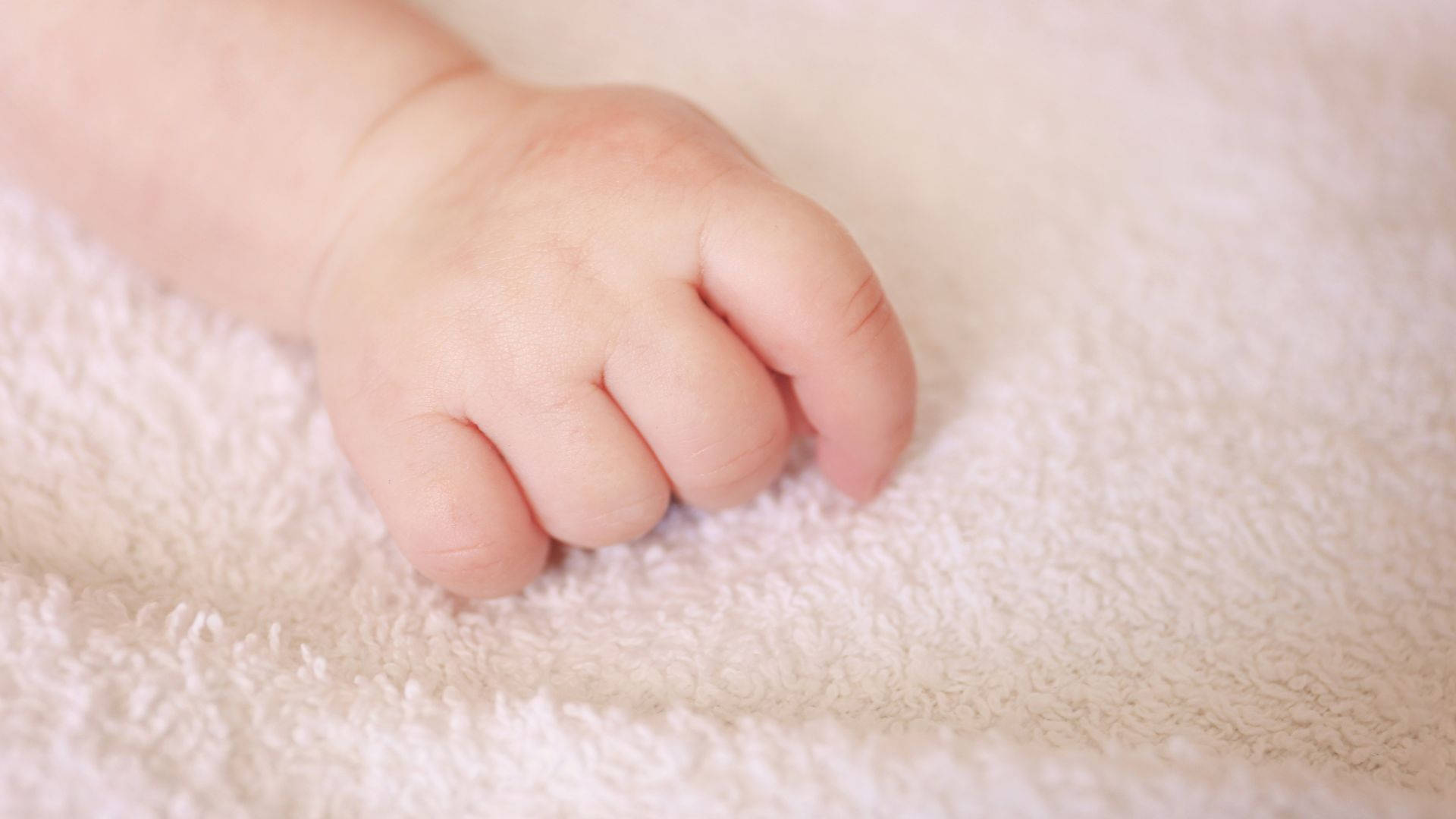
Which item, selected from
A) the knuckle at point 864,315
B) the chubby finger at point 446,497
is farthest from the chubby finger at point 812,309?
the chubby finger at point 446,497

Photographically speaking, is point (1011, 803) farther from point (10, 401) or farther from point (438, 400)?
point (10, 401)

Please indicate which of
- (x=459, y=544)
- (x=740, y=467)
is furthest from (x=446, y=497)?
(x=740, y=467)

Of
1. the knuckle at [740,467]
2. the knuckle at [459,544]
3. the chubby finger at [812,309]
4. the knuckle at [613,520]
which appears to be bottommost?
the knuckle at [459,544]

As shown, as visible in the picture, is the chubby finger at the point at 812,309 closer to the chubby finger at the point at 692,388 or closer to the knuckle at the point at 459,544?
the chubby finger at the point at 692,388

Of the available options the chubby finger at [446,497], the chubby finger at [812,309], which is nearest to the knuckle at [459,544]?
the chubby finger at [446,497]

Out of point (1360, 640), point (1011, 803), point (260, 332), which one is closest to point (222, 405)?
point (260, 332)

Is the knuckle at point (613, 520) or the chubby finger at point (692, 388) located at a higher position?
the chubby finger at point (692, 388)

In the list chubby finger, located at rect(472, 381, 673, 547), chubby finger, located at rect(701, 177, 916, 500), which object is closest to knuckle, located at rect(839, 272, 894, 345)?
chubby finger, located at rect(701, 177, 916, 500)

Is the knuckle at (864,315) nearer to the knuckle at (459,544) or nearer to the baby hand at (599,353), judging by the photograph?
the baby hand at (599,353)
